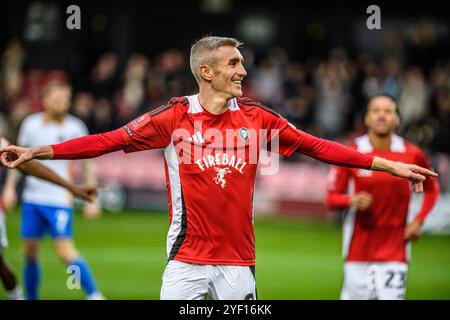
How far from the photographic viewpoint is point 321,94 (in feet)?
74.9

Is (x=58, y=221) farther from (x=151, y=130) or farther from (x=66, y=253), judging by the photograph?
(x=151, y=130)

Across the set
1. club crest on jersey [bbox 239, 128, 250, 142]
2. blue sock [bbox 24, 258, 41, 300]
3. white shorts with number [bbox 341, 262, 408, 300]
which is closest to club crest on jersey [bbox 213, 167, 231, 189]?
club crest on jersey [bbox 239, 128, 250, 142]

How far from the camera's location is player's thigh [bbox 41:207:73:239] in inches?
439

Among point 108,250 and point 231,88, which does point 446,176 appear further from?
point 231,88

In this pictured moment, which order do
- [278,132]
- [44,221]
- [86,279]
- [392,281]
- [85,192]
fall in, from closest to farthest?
[278,132] < [392,281] < [85,192] < [86,279] < [44,221]

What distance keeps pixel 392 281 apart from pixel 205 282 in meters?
2.60

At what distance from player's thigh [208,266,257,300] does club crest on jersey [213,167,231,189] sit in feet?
2.05

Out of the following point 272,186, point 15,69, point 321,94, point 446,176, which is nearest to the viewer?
point 446,176

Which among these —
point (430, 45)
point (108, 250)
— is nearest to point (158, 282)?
point (108, 250)

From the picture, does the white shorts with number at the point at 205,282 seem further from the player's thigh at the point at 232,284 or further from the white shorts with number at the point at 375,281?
the white shorts with number at the point at 375,281

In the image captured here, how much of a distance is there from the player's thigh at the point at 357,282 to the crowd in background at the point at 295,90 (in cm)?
1128

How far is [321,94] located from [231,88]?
1612 centimetres

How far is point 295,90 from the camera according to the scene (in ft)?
74.9

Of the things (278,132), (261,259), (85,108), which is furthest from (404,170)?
(85,108)
